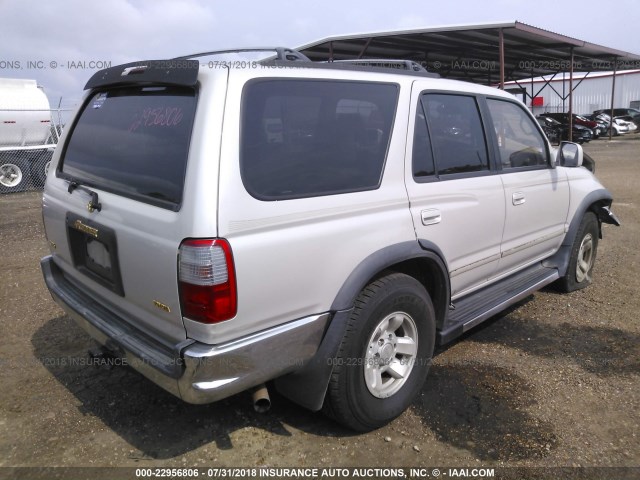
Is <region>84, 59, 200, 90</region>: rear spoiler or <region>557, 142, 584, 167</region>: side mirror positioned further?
<region>557, 142, 584, 167</region>: side mirror

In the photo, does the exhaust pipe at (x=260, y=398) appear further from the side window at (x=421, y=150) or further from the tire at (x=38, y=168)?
the tire at (x=38, y=168)

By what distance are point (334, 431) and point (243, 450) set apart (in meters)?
0.50

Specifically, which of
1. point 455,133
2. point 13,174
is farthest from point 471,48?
point 455,133

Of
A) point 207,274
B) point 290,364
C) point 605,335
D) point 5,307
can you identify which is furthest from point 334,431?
point 5,307

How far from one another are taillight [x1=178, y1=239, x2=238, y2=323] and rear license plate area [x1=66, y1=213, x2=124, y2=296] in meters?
→ 0.55

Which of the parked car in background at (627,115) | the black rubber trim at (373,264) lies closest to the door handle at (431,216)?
the black rubber trim at (373,264)

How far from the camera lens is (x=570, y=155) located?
4223 millimetres

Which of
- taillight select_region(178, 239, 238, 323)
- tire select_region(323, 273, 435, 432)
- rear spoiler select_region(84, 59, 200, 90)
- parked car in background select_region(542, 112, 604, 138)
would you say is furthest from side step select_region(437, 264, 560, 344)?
parked car in background select_region(542, 112, 604, 138)

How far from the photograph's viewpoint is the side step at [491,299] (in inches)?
125

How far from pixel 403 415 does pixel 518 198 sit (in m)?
1.77

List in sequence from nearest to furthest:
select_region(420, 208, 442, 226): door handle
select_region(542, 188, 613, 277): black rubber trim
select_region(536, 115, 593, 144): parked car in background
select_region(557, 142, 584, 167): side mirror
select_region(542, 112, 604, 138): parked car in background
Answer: select_region(420, 208, 442, 226): door handle
select_region(557, 142, 584, 167): side mirror
select_region(542, 188, 613, 277): black rubber trim
select_region(536, 115, 593, 144): parked car in background
select_region(542, 112, 604, 138): parked car in background

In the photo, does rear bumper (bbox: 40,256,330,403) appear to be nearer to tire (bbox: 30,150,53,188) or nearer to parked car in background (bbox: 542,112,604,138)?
tire (bbox: 30,150,53,188)

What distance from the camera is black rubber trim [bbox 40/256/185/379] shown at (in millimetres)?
2219

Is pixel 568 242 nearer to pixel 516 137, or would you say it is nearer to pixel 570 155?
pixel 570 155
